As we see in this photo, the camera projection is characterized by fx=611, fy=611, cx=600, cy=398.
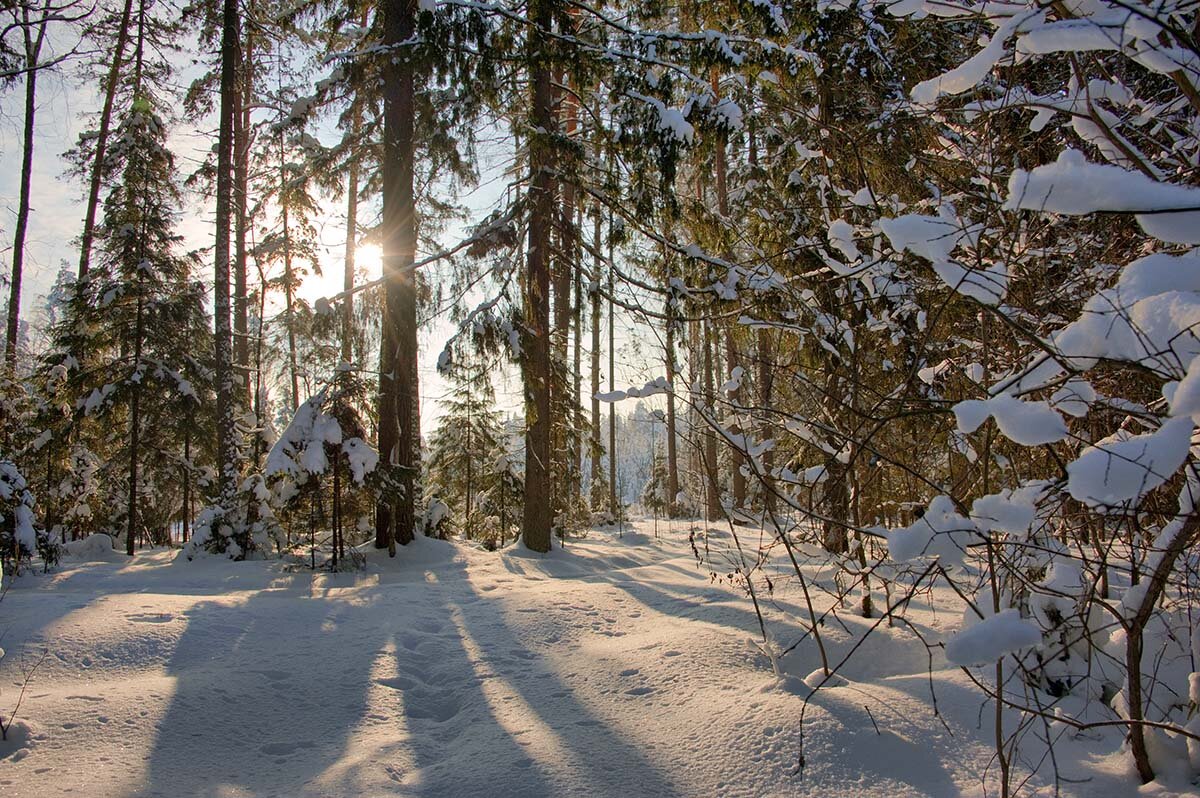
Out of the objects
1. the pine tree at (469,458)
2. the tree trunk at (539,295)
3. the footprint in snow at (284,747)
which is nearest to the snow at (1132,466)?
the footprint in snow at (284,747)

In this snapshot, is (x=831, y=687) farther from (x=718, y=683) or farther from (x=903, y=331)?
(x=903, y=331)

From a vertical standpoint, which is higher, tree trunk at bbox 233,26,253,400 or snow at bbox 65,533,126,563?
tree trunk at bbox 233,26,253,400

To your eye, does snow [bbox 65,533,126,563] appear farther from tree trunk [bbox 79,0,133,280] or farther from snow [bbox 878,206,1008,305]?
snow [bbox 878,206,1008,305]

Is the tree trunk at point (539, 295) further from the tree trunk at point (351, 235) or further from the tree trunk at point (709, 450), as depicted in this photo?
the tree trunk at point (351, 235)

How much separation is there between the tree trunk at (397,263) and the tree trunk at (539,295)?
5.26 feet

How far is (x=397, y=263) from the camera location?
27.2 feet

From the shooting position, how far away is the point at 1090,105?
1.59 metres

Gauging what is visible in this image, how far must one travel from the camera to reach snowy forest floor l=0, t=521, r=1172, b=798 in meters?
2.28

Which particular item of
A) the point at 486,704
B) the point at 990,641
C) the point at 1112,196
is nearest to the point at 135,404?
the point at 486,704

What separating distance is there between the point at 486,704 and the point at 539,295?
5525mm

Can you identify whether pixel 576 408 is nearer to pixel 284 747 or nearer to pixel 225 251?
pixel 225 251

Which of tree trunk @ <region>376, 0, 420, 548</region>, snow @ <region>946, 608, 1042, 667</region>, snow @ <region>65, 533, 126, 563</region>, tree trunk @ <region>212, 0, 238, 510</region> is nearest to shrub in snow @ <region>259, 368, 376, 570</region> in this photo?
tree trunk @ <region>376, 0, 420, 548</region>

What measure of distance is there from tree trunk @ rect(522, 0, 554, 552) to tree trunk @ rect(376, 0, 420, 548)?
160cm

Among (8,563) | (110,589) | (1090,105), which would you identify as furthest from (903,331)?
(8,563)
